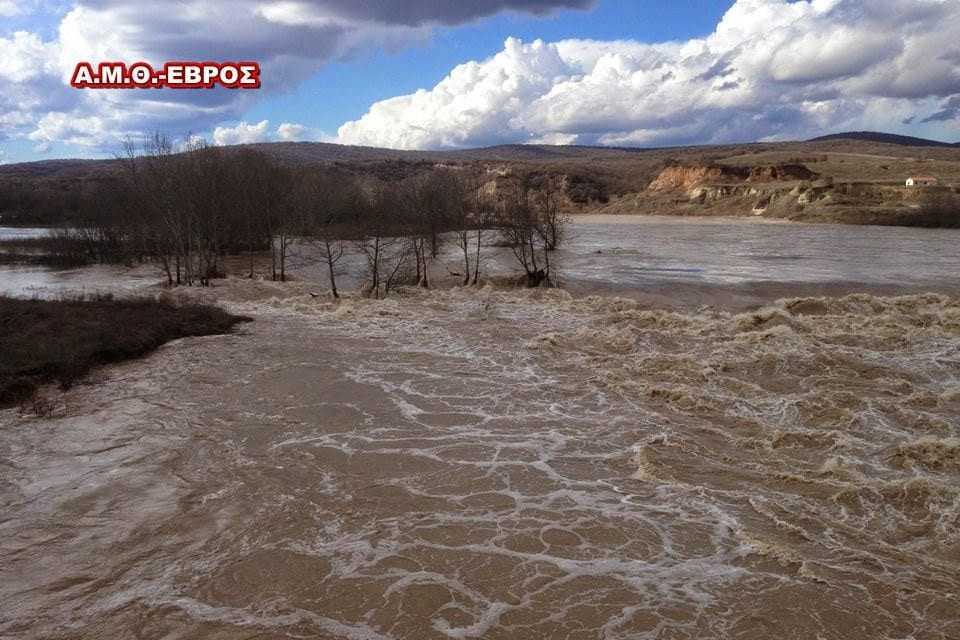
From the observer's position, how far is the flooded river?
6746 millimetres

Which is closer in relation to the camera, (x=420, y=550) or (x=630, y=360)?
(x=420, y=550)

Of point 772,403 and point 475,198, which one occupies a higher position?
point 475,198

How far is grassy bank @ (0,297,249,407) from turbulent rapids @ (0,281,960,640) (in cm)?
106

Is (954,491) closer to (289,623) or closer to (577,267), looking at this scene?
(289,623)

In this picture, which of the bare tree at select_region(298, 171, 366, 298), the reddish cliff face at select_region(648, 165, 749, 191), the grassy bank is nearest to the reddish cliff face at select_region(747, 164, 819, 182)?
the reddish cliff face at select_region(648, 165, 749, 191)

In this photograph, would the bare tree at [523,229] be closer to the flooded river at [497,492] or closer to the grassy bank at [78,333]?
the flooded river at [497,492]

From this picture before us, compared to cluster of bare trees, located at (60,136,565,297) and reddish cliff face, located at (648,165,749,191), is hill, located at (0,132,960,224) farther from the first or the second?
cluster of bare trees, located at (60,136,565,297)

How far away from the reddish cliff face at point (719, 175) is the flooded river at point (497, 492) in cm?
9058

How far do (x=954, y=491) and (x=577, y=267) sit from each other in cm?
3660

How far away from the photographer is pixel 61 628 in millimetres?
6426

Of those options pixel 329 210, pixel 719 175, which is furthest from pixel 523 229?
pixel 719 175

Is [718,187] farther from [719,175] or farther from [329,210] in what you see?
A: [329,210]

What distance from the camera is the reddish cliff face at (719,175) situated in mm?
101562

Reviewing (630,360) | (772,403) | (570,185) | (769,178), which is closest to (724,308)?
(630,360)
